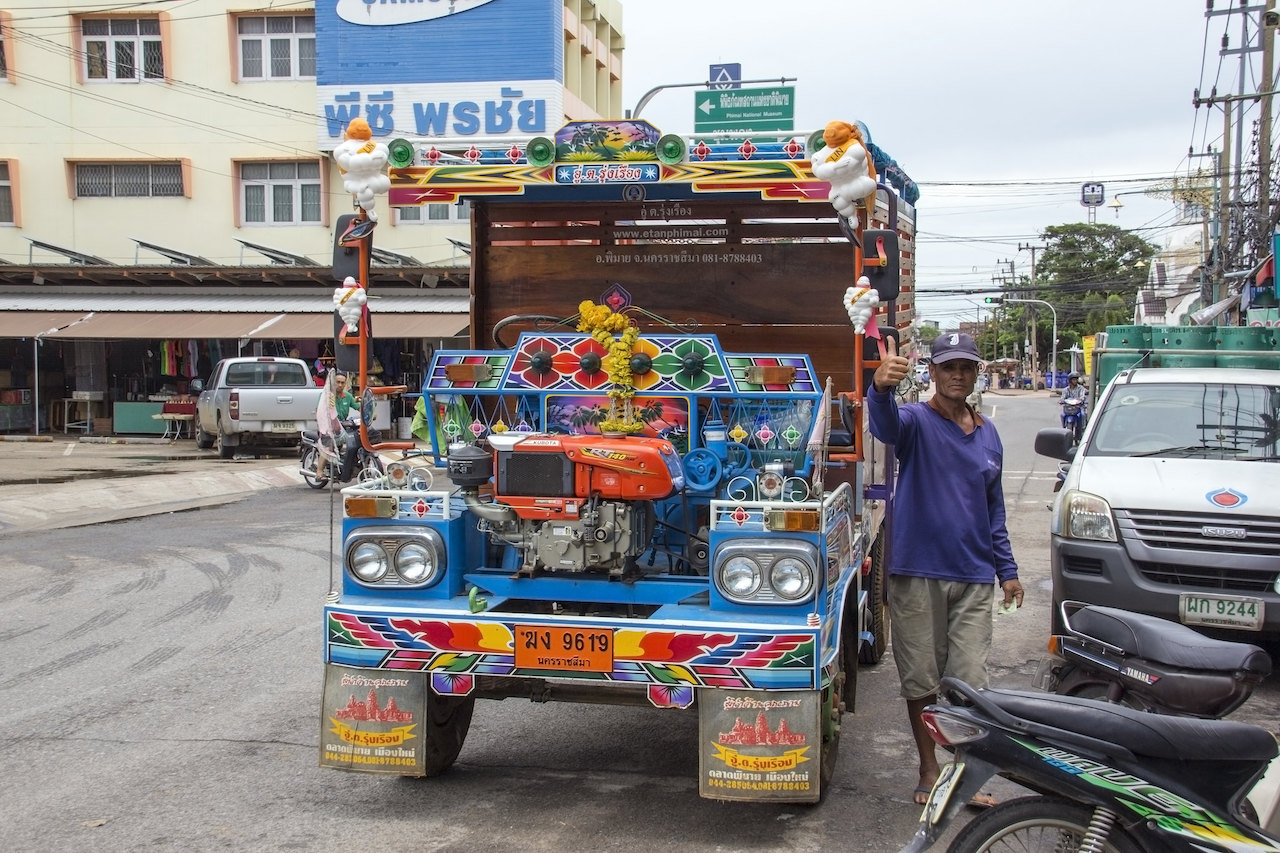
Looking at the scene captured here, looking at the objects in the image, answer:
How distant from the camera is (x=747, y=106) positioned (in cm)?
2425

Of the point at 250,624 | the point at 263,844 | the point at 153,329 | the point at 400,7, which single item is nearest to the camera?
the point at 263,844

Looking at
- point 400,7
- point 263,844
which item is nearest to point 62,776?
point 263,844

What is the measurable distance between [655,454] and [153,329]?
22.4 meters

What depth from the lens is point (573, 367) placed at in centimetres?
550

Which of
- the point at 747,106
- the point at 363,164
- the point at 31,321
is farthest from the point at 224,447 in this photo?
the point at 363,164

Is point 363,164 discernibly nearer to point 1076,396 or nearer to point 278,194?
point 1076,396

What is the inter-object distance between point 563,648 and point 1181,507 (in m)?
4.17

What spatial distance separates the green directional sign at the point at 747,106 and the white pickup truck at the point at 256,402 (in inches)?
363

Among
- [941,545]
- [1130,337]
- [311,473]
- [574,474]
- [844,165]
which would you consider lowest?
[311,473]

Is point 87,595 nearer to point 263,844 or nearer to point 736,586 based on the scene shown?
point 263,844

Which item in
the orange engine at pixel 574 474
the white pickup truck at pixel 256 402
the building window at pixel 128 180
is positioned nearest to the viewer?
the orange engine at pixel 574 474

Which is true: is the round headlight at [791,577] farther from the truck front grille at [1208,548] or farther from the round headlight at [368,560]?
the truck front grille at [1208,548]

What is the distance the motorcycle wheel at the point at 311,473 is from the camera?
17625mm

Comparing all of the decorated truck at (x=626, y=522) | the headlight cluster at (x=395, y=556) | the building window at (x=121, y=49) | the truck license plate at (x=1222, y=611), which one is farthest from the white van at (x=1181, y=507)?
the building window at (x=121, y=49)
